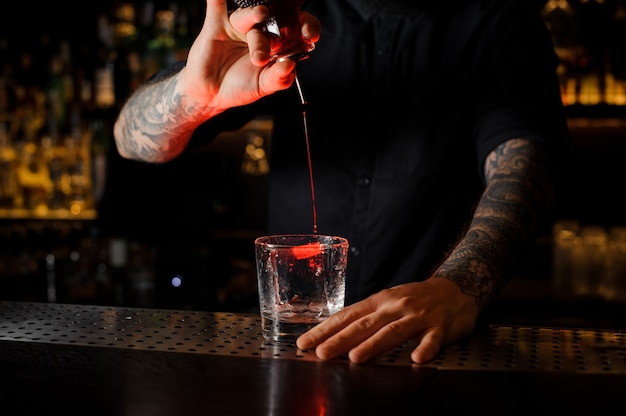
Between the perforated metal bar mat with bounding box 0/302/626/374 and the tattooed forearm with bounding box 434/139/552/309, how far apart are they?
0.30 feet

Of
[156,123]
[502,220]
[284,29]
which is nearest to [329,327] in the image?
[284,29]

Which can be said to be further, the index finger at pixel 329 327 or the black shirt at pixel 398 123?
the black shirt at pixel 398 123

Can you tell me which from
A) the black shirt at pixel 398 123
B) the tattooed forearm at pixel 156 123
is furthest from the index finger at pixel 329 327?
the black shirt at pixel 398 123

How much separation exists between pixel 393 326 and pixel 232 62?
60cm

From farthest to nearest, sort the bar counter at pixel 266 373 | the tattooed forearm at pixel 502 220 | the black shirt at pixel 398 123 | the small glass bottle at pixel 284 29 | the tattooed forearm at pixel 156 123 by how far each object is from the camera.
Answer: the black shirt at pixel 398 123 → the tattooed forearm at pixel 156 123 → the tattooed forearm at pixel 502 220 → the small glass bottle at pixel 284 29 → the bar counter at pixel 266 373

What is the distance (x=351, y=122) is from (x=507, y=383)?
1.08 m

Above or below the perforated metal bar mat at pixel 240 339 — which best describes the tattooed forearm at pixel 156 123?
above

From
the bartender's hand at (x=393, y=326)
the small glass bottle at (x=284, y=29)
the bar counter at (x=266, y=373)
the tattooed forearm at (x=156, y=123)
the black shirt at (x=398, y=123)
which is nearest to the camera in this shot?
the bar counter at (x=266, y=373)

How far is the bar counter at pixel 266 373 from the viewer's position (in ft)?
2.88

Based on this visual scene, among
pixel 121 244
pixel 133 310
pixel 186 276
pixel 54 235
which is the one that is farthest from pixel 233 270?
pixel 133 310

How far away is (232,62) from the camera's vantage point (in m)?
1.47

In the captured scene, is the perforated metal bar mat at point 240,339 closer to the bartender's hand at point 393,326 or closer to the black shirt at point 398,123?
the bartender's hand at point 393,326

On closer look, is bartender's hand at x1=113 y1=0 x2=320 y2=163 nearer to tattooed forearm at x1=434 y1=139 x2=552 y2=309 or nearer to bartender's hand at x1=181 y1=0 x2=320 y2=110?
bartender's hand at x1=181 y1=0 x2=320 y2=110

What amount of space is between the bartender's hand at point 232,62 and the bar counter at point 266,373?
0.39 metres
